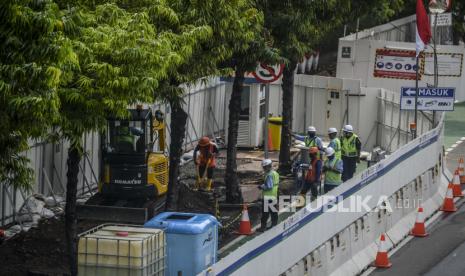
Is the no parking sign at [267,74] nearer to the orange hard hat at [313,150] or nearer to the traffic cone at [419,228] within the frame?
the orange hard hat at [313,150]

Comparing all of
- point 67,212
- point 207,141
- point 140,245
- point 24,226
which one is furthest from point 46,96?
point 207,141

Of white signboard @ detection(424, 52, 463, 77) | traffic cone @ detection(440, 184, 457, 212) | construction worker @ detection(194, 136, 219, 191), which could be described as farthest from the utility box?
white signboard @ detection(424, 52, 463, 77)

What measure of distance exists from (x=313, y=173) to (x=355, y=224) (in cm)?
277

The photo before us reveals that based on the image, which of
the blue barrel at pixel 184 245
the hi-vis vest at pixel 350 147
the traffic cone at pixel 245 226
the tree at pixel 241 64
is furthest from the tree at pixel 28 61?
the hi-vis vest at pixel 350 147

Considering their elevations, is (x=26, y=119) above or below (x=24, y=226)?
above

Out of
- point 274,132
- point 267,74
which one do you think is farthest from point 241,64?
point 274,132

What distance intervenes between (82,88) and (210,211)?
10758 millimetres

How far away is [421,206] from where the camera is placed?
26.1m

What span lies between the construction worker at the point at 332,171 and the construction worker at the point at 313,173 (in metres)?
0.19

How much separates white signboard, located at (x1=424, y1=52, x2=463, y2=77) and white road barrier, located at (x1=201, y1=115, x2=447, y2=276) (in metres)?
11.9

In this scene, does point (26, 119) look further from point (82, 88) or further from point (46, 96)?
point (82, 88)

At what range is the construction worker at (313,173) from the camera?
24.4 meters

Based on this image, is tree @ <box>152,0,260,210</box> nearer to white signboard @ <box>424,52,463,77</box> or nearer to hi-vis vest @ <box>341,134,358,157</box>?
hi-vis vest @ <box>341,134,358,157</box>

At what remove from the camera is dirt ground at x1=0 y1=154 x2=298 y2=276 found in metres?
20.1
